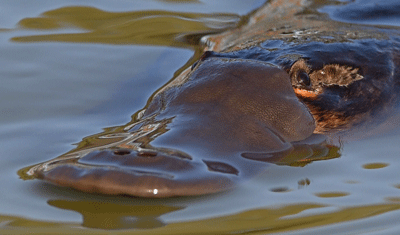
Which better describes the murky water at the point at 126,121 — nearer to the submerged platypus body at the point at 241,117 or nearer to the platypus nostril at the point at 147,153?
the submerged platypus body at the point at 241,117

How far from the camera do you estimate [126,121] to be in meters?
3.37

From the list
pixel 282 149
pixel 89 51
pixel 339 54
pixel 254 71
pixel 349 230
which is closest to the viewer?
pixel 349 230

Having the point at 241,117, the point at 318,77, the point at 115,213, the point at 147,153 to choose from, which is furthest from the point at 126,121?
the point at 115,213

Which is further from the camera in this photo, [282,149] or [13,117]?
[13,117]

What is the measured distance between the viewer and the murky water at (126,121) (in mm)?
2076

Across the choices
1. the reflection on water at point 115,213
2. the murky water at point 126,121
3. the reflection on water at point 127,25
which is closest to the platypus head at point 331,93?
the murky water at point 126,121

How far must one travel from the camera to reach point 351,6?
17.0ft

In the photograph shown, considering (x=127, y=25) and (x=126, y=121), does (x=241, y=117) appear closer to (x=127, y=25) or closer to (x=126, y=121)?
(x=126, y=121)

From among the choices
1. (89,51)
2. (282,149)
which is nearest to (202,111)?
(282,149)

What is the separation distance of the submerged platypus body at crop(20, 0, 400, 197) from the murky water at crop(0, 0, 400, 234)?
0.23ft

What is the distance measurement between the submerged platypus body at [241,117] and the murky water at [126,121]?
7cm

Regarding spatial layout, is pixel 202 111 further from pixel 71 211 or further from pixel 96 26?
pixel 96 26

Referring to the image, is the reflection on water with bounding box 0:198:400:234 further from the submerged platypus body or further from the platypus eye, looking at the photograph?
the platypus eye

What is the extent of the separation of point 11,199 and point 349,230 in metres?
1.14
